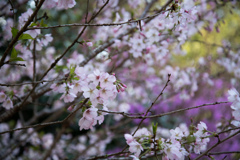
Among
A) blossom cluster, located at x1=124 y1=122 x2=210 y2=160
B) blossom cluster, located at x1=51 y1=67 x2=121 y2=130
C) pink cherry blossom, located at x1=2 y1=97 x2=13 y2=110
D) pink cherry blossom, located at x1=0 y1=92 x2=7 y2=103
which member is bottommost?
blossom cluster, located at x1=124 y1=122 x2=210 y2=160

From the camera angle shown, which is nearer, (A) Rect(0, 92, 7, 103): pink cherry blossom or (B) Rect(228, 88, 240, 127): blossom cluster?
(B) Rect(228, 88, 240, 127): blossom cluster

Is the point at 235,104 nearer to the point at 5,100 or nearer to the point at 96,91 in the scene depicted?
the point at 96,91

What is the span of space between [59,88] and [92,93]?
1.07 ft

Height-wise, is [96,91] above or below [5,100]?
below

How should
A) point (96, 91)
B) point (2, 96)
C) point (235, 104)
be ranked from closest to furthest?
point (96, 91) → point (235, 104) → point (2, 96)

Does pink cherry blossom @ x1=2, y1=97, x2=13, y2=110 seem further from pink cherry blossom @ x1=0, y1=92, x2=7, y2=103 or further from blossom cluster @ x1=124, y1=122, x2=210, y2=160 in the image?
blossom cluster @ x1=124, y1=122, x2=210, y2=160

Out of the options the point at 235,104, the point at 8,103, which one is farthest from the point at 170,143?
the point at 8,103

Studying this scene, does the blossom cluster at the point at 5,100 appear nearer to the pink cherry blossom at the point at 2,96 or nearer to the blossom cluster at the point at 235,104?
the pink cherry blossom at the point at 2,96

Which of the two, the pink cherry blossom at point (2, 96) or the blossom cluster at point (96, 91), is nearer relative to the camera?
the blossom cluster at point (96, 91)

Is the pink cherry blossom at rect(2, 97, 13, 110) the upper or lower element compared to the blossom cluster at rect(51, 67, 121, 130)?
upper

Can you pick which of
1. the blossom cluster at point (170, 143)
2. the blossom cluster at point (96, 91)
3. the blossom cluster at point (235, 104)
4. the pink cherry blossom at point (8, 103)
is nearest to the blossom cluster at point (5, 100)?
the pink cherry blossom at point (8, 103)

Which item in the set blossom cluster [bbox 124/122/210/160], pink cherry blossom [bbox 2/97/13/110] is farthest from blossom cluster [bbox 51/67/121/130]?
pink cherry blossom [bbox 2/97/13/110]

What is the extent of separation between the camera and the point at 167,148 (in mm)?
965

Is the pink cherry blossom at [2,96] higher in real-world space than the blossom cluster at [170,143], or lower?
higher
